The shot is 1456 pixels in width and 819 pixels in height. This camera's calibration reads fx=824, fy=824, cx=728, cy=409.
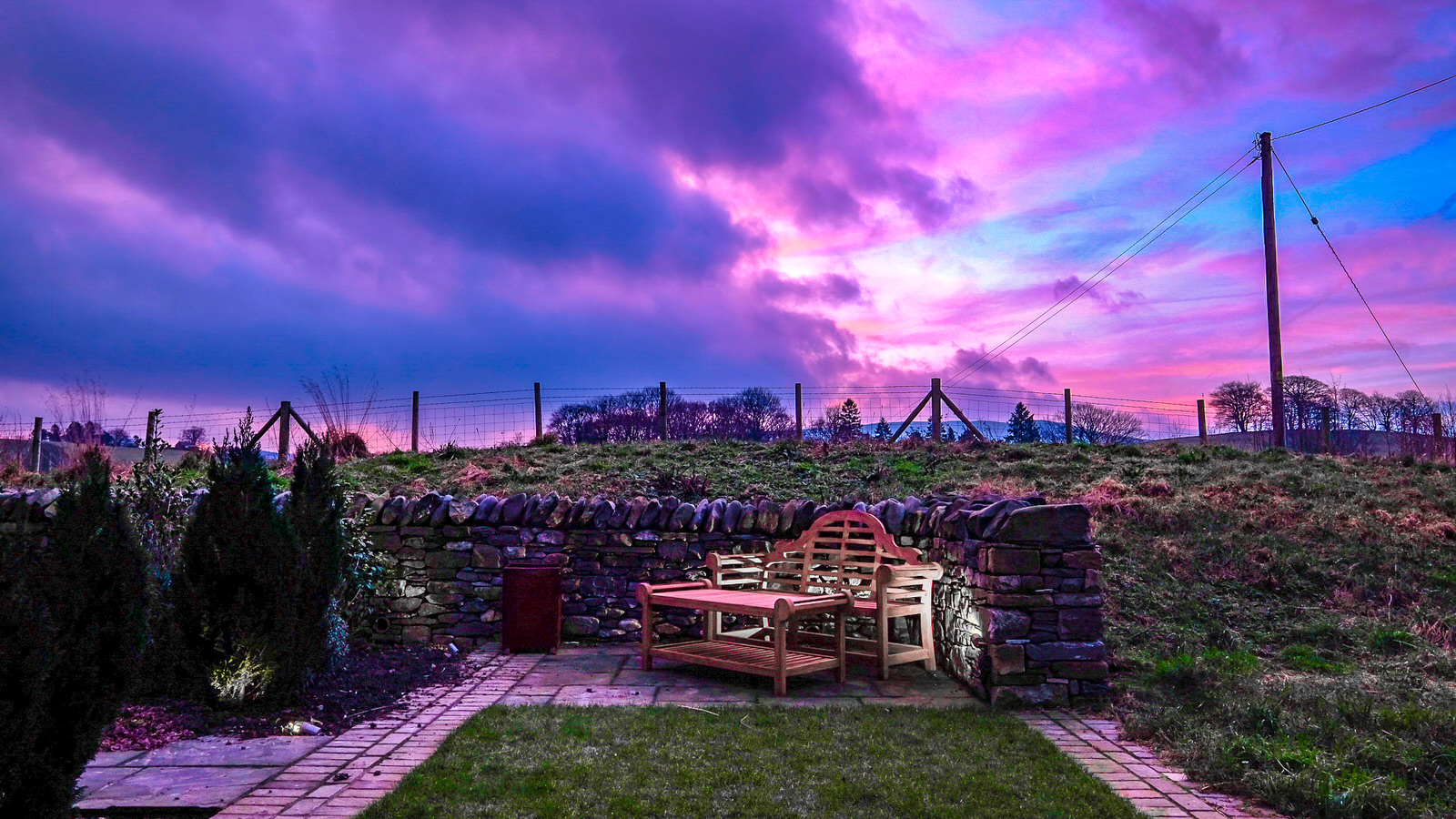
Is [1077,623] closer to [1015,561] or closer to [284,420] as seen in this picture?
[1015,561]

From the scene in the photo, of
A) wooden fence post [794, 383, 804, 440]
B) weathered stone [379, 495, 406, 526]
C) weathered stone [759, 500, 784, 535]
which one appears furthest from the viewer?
wooden fence post [794, 383, 804, 440]

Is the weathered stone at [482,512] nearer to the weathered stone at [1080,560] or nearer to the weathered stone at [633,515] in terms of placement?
the weathered stone at [633,515]

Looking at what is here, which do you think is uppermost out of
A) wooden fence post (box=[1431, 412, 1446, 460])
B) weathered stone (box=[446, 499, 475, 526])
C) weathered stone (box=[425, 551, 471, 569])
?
wooden fence post (box=[1431, 412, 1446, 460])

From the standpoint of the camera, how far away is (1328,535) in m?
7.84

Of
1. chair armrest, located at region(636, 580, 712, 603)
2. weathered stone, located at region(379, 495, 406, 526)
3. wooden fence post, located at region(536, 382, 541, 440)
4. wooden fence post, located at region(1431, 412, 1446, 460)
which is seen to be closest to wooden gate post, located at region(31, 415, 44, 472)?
wooden fence post, located at region(536, 382, 541, 440)

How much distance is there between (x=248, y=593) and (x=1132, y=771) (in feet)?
14.3

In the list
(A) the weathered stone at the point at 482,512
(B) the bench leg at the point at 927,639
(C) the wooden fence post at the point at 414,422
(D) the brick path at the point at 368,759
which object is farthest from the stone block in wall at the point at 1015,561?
(C) the wooden fence post at the point at 414,422

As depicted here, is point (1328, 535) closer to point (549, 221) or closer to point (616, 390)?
point (549, 221)

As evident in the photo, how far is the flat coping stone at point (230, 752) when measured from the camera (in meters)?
3.50

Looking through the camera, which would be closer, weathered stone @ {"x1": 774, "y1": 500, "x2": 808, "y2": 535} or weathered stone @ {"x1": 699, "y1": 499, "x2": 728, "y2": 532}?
weathered stone @ {"x1": 774, "y1": 500, "x2": 808, "y2": 535}

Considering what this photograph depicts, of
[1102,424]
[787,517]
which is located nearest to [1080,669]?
[787,517]

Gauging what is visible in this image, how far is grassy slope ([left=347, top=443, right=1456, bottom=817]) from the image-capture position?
3455 mm

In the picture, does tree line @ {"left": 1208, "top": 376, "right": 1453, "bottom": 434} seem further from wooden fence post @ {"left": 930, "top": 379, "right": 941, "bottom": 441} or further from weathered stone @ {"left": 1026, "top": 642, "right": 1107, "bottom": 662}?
weathered stone @ {"left": 1026, "top": 642, "right": 1107, "bottom": 662}

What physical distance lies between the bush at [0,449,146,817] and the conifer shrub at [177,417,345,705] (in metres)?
1.36
